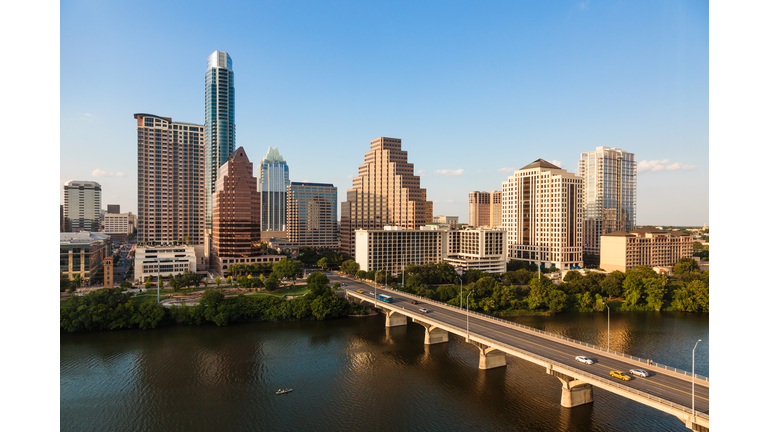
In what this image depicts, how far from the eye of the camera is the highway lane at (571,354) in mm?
15150

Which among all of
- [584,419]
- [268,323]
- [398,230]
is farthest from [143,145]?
[584,419]

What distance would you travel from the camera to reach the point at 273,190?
403 feet

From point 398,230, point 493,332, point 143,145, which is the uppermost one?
point 143,145

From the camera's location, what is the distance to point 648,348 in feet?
88.5

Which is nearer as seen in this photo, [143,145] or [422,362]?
[422,362]

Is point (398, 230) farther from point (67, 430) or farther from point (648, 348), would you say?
point (67, 430)

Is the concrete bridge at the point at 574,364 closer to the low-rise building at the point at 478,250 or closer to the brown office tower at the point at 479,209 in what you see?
the low-rise building at the point at 478,250

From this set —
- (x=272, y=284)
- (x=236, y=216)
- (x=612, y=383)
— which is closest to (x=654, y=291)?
(x=612, y=383)

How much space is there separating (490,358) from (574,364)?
232 inches

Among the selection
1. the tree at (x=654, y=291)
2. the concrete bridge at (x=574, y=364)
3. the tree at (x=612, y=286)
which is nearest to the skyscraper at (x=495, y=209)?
the tree at (x=612, y=286)

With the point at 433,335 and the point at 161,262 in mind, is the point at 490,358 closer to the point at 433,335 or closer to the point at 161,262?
the point at 433,335

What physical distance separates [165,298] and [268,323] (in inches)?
472

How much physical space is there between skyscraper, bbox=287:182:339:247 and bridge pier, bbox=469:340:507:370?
73.5m

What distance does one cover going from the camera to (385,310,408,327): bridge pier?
33.8 m
